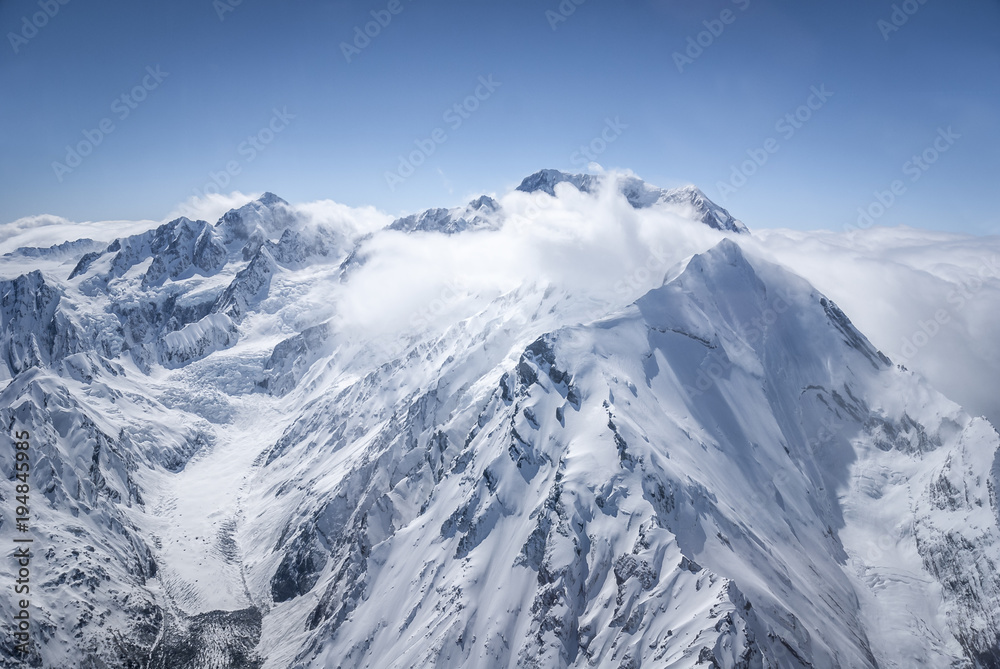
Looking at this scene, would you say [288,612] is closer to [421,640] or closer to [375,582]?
[375,582]

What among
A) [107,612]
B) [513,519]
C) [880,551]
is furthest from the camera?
[107,612]

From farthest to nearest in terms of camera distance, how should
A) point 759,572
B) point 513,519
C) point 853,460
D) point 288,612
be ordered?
1. point 288,612
2. point 853,460
3. point 513,519
4. point 759,572

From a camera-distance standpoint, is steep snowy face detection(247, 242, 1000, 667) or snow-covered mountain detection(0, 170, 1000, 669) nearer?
steep snowy face detection(247, 242, 1000, 667)

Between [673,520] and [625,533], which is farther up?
[673,520]

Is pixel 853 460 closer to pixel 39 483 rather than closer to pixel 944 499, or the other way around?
pixel 944 499

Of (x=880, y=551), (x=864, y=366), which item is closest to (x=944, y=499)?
(x=880, y=551)

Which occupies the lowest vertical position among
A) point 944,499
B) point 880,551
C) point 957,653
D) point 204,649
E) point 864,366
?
point 204,649

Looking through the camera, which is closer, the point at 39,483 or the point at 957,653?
the point at 957,653

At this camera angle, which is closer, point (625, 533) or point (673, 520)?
point (625, 533)

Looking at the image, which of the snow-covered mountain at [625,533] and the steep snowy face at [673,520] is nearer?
the steep snowy face at [673,520]

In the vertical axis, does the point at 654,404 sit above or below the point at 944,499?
above
